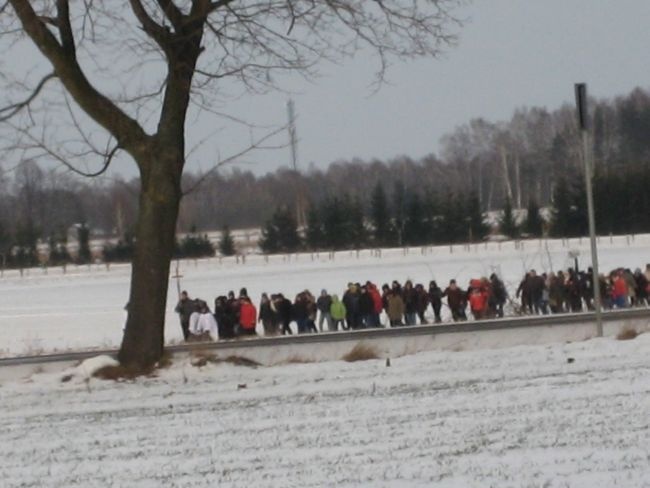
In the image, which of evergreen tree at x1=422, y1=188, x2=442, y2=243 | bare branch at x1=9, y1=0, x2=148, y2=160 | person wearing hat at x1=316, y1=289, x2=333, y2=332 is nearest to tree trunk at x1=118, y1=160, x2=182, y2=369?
bare branch at x1=9, y1=0, x2=148, y2=160

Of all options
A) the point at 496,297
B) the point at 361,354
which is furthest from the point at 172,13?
the point at 496,297

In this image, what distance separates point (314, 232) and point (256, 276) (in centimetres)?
2041

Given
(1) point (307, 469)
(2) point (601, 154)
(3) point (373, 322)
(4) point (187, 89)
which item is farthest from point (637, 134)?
(1) point (307, 469)

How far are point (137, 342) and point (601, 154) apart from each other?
124534 mm

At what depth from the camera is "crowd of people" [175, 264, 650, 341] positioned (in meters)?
32.3

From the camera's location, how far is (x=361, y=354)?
18375 mm

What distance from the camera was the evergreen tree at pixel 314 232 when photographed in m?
93.7

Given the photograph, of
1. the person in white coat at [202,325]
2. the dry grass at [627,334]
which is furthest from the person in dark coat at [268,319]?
the dry grass at [627,334]

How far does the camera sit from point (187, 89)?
60.4ft

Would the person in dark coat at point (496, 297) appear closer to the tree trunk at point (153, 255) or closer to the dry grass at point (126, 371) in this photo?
the tree trunk at point (153, 255)

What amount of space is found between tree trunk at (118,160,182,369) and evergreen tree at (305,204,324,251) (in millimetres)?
74431

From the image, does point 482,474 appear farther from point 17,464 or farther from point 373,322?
point 373,322

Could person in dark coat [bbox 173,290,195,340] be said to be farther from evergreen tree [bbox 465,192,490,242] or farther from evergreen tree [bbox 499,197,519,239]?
evergreen tree [bbox 465,192,490,242]

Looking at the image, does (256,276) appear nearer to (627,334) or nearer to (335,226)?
(335,226)
